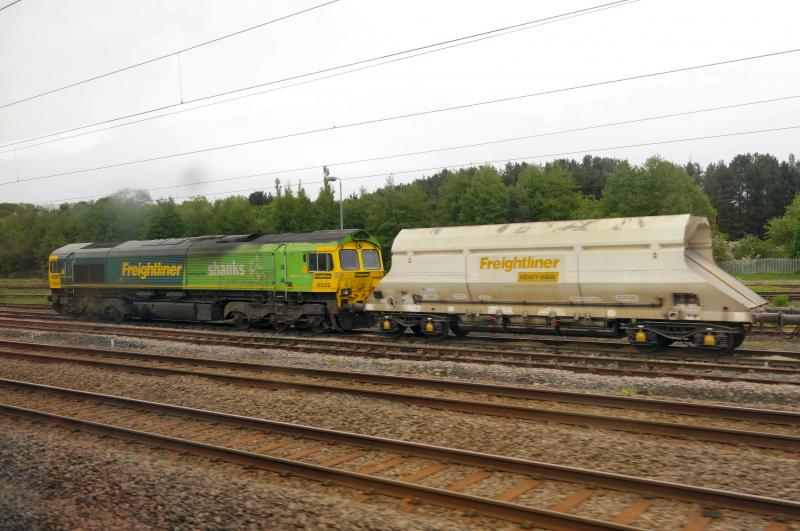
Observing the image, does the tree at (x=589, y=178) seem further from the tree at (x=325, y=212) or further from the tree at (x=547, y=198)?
the tree at (x=325, y=212)

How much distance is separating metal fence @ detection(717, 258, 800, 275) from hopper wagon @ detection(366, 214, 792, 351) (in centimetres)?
3951

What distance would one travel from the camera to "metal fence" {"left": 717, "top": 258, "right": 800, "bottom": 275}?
4912 cm

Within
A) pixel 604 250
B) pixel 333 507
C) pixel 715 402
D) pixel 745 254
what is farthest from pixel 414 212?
pixel 745 254

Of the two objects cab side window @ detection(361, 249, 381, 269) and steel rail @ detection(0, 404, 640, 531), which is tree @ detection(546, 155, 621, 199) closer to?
cab side window @ detection(361, 249, 381, 269)

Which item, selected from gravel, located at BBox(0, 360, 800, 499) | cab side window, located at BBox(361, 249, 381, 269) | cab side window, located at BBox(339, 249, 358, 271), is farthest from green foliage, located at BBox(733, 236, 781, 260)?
gravel, located at BBox(0, 360, 800, 499)

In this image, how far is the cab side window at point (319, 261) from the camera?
1930cm

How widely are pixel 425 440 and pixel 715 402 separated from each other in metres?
5.17

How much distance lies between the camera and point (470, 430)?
8.77m

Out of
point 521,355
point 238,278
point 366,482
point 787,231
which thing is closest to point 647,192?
point 787,231

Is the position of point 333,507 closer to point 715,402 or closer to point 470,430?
point 470,430

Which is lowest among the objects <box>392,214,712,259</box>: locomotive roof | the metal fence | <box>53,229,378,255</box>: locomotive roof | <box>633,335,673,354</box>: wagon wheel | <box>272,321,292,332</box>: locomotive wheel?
<box>633,335,673,354</box>: wagon wheel

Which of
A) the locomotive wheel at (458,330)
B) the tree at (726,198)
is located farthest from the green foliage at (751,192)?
the locomotive wheel at (458,330)

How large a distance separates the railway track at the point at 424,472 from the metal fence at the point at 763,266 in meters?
48.5

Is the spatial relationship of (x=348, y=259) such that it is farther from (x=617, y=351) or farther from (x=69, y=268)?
(x=69, y=268)
